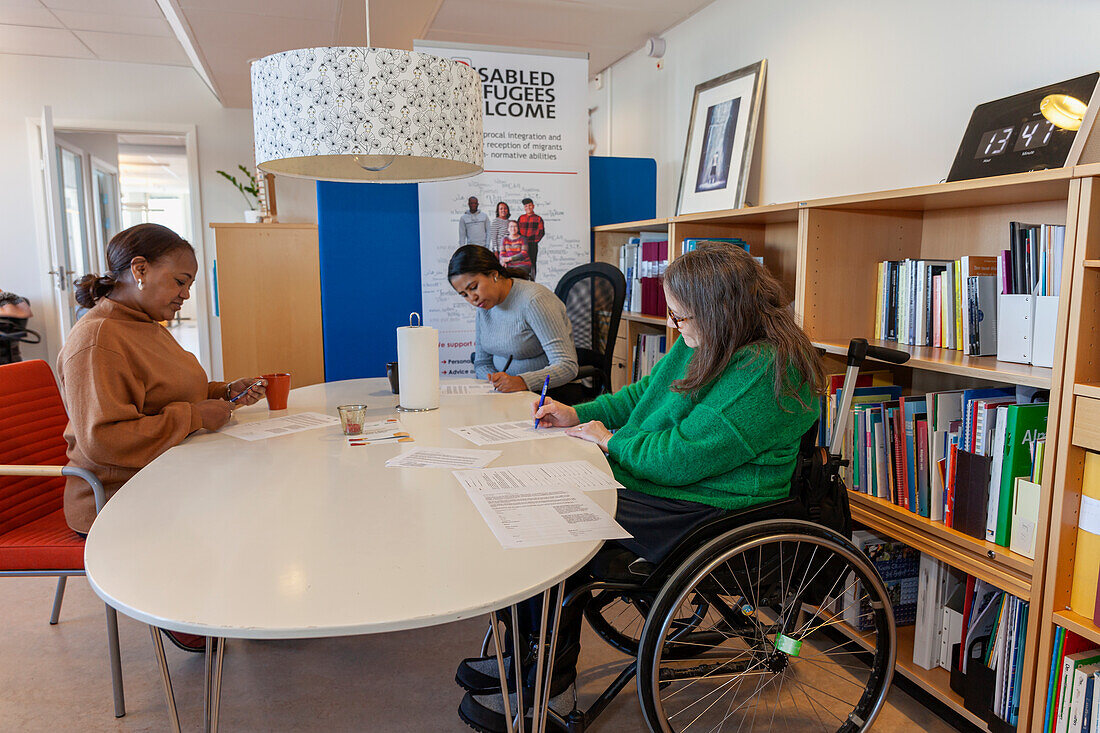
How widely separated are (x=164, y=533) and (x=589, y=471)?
2.55ft

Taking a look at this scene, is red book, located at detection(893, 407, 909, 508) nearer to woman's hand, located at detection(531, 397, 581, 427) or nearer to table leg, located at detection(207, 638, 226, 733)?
A: woman's hand, located at detection(531, 397, 581, 427)

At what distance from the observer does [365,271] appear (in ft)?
11.1

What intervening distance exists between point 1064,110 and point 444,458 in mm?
1906

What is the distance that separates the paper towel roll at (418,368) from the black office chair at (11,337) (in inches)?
170

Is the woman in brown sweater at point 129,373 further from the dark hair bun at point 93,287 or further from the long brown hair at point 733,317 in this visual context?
the long brown hair at point 733,317

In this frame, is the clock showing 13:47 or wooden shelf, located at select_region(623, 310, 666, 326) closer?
the clock showing 13:47

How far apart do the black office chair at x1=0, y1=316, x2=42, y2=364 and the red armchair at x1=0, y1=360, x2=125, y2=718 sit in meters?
3.65

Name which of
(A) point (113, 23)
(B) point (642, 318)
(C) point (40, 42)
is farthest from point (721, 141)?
(C) point (40, 42)

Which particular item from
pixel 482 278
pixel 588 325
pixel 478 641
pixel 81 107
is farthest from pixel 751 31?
pixel 81 107

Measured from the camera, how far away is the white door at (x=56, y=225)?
191 inches

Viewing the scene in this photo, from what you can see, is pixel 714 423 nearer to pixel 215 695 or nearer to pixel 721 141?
pixel 215 695

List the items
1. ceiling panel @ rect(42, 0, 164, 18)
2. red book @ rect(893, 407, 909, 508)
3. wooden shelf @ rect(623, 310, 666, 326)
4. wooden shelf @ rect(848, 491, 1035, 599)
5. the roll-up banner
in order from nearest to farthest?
wooden shelf @ rect(848, 491, 1035, 599) → red book @ rect(893, 407, 909, 508) → wooden shelf @ rect(623, 310, 666, 326) → the roll-up banner → ceiling panel @ rect(42, 0, 164, 18)

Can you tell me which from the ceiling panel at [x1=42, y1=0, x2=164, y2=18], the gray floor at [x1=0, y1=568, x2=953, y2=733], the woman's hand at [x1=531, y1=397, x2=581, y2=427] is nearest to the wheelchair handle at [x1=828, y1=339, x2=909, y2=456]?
the woman's hand at [x1=531, y1=397, x2=581, y2=427]

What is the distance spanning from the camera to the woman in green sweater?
1.48 m
